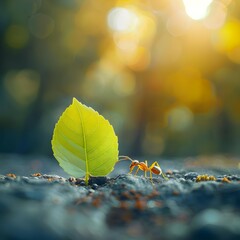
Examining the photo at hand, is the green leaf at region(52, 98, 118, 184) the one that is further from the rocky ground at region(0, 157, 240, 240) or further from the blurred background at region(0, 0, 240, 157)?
the blurred background at region(0, 0, 240, 157)

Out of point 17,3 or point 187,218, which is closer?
point 187,218

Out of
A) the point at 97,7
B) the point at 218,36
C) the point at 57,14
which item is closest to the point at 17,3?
the point at 57,14

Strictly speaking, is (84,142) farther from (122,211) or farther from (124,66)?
(124,66)

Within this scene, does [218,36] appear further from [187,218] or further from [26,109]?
[187,218]

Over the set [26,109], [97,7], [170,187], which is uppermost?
[97,7]

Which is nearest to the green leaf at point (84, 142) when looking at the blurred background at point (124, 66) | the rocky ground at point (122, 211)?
the rocky ground at point (122, 211)

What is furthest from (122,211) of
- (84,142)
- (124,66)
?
(124,66)

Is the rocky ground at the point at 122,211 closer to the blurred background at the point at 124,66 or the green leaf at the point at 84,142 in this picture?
the green leaf at the point at 84,142
